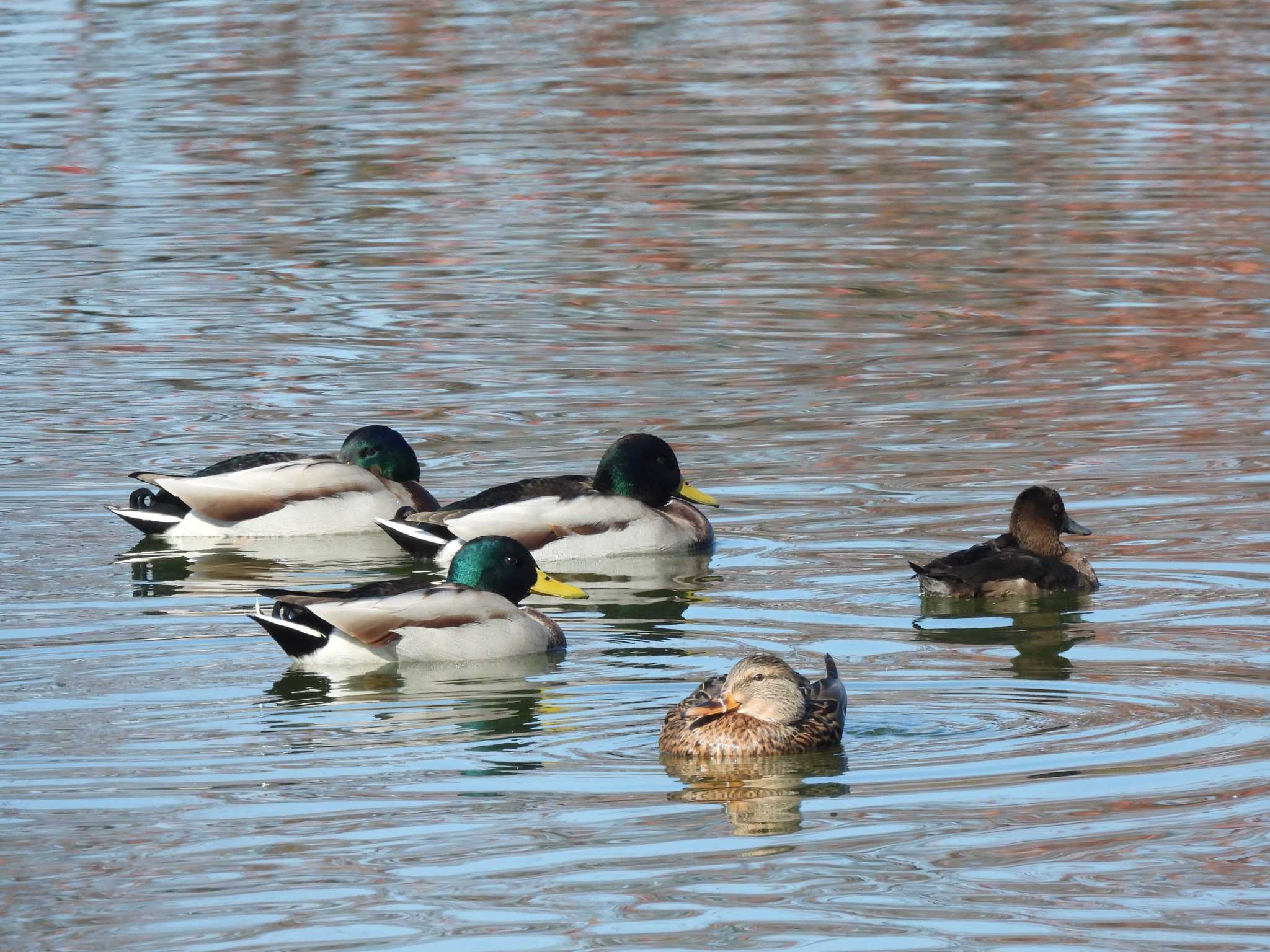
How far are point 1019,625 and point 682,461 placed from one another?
369 cm

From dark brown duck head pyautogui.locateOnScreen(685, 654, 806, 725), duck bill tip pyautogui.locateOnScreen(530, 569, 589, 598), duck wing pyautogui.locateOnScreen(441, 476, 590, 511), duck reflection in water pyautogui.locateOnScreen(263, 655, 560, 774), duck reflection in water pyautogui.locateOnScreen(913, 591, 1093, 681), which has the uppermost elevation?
duck wing pyautogui.locateOnScreen(441, 476, 590, 511)

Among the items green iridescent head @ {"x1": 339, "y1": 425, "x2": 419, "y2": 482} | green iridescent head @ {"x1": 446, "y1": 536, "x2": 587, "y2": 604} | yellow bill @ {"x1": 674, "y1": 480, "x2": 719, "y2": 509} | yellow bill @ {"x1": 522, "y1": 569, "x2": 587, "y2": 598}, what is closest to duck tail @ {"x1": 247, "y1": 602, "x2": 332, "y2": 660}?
green iridescent head @ {"x1": 446, "y1": 536, "x2": 587, "y2": 604}

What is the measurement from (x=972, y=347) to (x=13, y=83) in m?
19.9

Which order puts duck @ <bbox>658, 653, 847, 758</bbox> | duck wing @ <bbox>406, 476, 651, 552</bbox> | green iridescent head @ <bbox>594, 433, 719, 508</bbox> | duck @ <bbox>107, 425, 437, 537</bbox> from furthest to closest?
duck @ <bbox>107, 425, 437, 537</bbox>, green iridescent head @ <bbox>594, 433, 719, 508</bbox>, duck wing @ <bbox>406, 476, 651, 552</bbox>, duck @ <bbox>658, 653, 847, 758</bbox>

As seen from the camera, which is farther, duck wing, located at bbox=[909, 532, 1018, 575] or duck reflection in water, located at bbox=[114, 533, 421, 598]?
duck reflection in water, located at bbox=[114, 533, 421, 598]

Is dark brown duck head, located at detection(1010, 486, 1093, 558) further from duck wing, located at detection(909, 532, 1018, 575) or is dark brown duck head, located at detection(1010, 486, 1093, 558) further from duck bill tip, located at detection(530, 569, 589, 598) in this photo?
duck bill tip, located at detection(530, 569, 589, 598)

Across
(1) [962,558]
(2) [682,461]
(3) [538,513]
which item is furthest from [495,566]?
(2) [682,461]

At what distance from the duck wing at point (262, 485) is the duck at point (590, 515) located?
18.5 inches

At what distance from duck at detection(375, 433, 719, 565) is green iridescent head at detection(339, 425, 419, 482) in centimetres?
54

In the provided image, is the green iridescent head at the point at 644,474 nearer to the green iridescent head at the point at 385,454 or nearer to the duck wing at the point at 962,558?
the green iridescent head at the point at 385,454

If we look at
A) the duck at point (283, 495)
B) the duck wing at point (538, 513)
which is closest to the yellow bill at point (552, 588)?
the duck wing at point (538, 513)

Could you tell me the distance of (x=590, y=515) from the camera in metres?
12.2

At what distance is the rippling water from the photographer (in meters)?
7.07

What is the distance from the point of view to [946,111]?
92.3 feet
